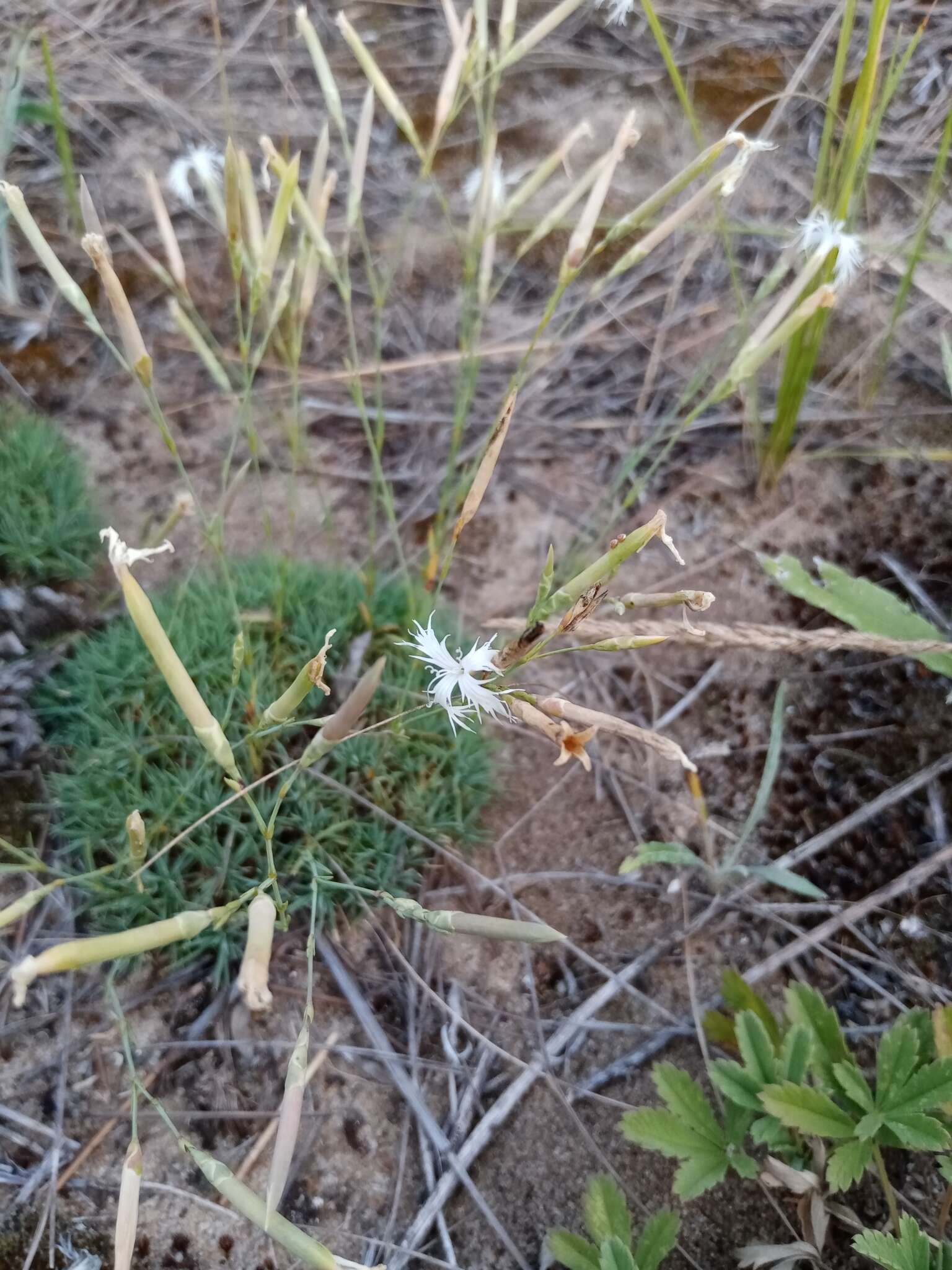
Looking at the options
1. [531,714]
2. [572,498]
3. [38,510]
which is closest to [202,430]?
[38,510]

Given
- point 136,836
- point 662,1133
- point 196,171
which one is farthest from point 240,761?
point 196,171

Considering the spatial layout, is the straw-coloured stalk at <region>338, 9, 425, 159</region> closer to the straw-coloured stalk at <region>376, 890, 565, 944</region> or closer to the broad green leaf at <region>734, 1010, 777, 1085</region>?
the straw-coloured stalk at <region>376, 890, 565, 944</region>

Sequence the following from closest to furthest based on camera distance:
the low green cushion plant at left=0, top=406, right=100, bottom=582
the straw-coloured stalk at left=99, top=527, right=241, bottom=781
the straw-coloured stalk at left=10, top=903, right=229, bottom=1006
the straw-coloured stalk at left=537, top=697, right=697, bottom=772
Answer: the straw-coloured stalk at left=10, top=903, right=229, bottom=1006 < the straw-coloured stalk at left=99, top=527, right=241, bottom=781 < the straw-coloured stalk at left=537, top=697, right=697, bottom=772 < the low green cushion plant at left=0, top=406, right=100, bottom=582

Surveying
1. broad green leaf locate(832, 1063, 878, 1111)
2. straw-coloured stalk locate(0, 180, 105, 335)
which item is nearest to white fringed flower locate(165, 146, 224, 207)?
straw-coloured stalk locate(0, 180, 105, 335)

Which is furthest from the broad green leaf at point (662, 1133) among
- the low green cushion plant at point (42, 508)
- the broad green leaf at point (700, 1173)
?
the low green cushion plant at point (42, 508)

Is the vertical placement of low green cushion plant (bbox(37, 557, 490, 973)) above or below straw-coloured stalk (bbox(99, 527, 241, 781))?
below
